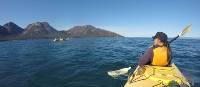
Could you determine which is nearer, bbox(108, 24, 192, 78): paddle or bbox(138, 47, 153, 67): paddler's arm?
bbox(138, 47, 153, 67): paddler's arm

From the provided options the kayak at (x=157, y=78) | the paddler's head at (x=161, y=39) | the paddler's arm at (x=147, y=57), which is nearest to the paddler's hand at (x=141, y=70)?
the kayak at (x=157, y=78)

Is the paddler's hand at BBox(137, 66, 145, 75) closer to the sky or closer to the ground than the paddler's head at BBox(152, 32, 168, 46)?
closer to the ground

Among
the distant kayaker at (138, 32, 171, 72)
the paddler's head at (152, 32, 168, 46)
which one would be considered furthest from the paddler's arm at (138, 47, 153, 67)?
the paddler's head at (152, 32, 168, 46)

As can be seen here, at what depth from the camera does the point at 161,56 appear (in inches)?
408

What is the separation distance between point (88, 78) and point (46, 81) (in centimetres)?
279

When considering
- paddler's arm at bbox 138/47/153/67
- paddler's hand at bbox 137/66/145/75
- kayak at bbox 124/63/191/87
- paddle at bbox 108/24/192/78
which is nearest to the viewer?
kayak at bbox 124/63/191/87

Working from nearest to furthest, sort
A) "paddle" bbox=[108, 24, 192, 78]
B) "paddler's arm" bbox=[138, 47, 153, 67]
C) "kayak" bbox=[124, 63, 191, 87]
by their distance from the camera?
"kayak" bbox=[124, 63, 191, 87] → "paddler's arm" bbox=[138, 47, 153, 67] → "paddle" bbox=[108, 24, 192, 78]

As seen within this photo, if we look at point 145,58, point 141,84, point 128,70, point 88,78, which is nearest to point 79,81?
point 88,78

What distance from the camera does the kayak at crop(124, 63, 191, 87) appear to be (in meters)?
8.73

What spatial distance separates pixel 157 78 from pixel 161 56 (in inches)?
61.2

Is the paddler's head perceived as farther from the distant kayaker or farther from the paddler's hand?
the paddler's hand

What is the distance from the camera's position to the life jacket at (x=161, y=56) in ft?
33.8

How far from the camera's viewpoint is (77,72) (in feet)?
55.0

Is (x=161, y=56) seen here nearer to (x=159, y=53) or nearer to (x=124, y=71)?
(x=159, y=53)
